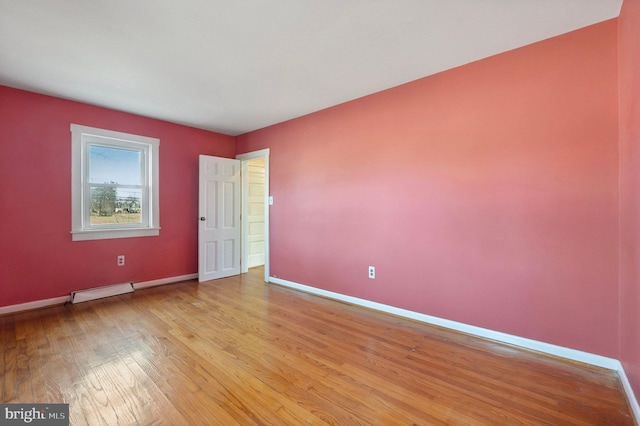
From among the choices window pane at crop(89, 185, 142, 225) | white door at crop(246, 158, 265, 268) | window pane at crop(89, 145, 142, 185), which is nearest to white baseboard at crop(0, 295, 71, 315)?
window pane at crop(89, 185, 142, 225)

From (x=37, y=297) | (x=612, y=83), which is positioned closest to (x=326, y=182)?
(x=612, y=83)

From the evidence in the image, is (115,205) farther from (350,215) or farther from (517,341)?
(517,341)

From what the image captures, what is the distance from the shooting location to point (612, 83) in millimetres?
1884

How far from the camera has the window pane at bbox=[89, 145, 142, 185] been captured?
3.57m

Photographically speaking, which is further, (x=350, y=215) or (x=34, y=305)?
(x=350, y=215)

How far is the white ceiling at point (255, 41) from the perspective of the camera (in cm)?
178

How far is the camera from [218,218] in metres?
4.52

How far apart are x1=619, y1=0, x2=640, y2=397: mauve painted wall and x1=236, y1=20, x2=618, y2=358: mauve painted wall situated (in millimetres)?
110

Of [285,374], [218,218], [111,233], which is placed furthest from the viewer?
[218,218]

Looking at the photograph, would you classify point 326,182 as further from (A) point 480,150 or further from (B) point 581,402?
(B) point 581,402

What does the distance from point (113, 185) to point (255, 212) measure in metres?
2.47

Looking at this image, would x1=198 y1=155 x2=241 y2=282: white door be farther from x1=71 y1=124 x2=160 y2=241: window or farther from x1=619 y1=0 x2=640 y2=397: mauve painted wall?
x1=619 y1=0 x2=640 y2=397: mauve painted wall

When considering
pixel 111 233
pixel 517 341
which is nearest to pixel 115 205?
pixel 111 233

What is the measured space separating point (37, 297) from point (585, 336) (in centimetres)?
535
